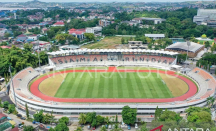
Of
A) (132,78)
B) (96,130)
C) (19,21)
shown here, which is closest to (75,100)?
(96,130)

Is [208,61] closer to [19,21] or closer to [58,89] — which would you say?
[58,89]

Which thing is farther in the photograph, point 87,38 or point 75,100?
point 87,38

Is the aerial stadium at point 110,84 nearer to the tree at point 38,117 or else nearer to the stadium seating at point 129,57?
the stadium seating at point 129,57

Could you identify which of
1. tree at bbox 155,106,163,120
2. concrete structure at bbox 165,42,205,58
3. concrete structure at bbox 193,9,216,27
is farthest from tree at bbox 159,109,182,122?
concrete structure at bbox 193,9,216,27

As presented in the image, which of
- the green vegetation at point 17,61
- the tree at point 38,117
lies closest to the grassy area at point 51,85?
the tree at point 38,117

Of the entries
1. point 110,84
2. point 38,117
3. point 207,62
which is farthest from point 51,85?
point 207,62

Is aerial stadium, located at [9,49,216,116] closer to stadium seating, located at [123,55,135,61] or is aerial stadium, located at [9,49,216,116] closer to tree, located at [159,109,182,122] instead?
stadium seating, located at [123,55,135,61]

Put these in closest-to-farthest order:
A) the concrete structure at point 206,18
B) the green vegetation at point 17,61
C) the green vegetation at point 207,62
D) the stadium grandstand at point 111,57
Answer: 1. the green vegetation at point 17,61
2. the green vegetation at point 207,62
3. the stadium grandstand at point 111,57
4. the concrete structure at point 206,18
